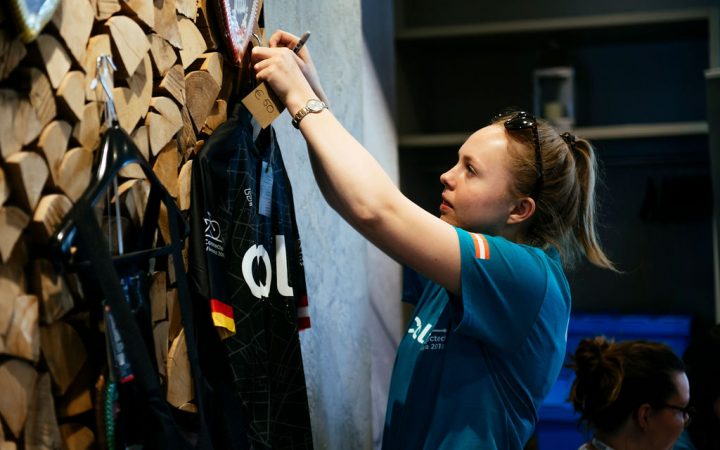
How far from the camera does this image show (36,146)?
42.0 inches

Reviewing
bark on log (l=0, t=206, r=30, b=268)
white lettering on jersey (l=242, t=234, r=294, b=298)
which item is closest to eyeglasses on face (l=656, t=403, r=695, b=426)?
white lettering on jersey (l=242, t=234, r=294, b=298)

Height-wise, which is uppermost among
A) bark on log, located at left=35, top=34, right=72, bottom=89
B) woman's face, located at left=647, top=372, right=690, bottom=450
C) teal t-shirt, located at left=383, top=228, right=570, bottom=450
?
bark on log, located at left=35, top=34, right=72, bottom=89

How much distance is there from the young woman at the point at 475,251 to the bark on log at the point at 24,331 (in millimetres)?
567

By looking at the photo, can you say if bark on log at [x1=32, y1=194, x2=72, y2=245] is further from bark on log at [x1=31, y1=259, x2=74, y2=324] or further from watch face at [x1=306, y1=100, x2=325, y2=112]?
watch face at [x1=306, y1=100, x2=325, y2=112]

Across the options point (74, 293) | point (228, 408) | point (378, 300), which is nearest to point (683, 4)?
point (378, 300)

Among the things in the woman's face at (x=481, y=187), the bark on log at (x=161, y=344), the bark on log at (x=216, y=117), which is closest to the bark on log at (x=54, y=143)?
the bark on log at (x=161, y=344)

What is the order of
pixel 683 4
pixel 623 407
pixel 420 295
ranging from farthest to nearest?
pixel 683 4, pixel 623 407, pixel 420 295

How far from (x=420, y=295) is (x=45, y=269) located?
1.00 metres

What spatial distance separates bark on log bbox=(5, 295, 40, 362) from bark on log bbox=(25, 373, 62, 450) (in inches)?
1.7

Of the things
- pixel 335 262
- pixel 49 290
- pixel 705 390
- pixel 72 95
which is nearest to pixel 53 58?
pixel 72 95

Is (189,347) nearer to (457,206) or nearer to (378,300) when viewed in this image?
(457,206)

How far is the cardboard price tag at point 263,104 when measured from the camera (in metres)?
1.51

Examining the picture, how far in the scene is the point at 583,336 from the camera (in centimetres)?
361

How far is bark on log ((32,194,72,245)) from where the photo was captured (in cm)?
106
